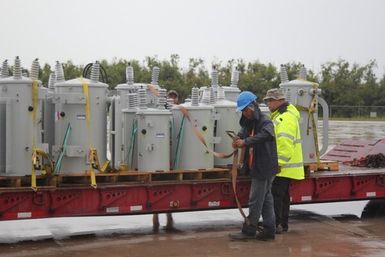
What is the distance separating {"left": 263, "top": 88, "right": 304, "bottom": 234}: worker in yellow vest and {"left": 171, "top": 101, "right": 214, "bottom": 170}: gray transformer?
2.85 ft

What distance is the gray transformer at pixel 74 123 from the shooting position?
7.50 metres

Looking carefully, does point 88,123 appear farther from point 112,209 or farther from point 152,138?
point 112,209

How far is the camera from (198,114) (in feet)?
26.9

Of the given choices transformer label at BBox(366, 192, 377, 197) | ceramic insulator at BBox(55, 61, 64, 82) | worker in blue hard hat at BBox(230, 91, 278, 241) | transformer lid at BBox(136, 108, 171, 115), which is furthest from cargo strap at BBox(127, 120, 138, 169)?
transformer label at BBox(366, 192, 377, 197)

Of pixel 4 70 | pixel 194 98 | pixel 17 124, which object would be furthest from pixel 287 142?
pixel 4 70

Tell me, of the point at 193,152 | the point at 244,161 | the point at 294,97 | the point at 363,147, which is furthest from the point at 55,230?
the point at 363,147

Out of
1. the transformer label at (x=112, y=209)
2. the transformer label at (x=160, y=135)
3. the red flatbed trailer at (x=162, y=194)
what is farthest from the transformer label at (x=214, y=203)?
the transformer label at (x=112, y=209)

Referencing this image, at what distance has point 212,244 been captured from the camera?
7.59 metres

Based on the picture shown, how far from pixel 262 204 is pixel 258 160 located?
554 millimetres

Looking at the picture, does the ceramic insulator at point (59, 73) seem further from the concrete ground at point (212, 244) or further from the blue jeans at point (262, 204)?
the blue jeans at point (262, 204)

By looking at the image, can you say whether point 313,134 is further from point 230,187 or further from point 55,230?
point 55,230

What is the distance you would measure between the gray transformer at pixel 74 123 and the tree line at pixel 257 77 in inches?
1295

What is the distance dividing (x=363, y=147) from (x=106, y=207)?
198 inches

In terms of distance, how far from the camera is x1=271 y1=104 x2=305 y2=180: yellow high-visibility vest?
802 cm
